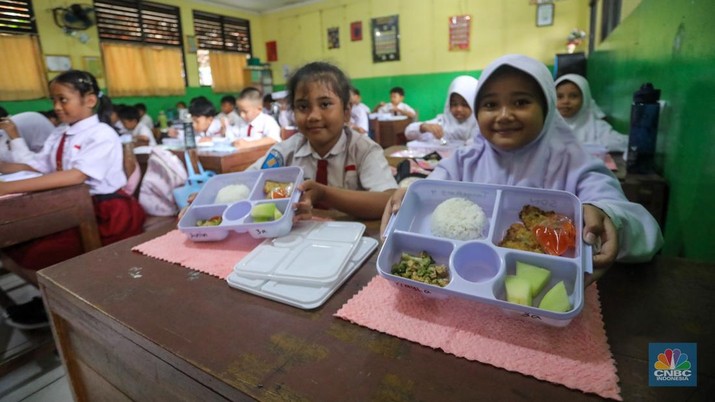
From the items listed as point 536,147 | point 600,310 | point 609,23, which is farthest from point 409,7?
point 600,310

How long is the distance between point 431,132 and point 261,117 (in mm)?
2071

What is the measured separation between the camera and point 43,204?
5.41 ft

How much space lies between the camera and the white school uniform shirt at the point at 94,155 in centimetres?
197

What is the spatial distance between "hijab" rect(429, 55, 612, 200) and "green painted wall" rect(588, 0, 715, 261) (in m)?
0.56

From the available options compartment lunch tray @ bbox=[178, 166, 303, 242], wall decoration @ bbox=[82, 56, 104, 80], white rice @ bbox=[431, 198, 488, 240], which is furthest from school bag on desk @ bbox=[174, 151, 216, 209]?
wall decoration @ bbox=[82, 56, 104, 80]

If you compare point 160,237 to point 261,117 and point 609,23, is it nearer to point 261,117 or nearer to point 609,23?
point 261,117

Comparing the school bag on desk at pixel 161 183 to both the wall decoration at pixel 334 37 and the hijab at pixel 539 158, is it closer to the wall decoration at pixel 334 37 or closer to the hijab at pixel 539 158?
the hijab at pixel 539 158

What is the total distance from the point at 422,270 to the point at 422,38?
7957 millimetres

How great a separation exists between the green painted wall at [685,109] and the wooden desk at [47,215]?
262 centimetres

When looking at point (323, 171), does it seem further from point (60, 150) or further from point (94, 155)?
point (60, 150)

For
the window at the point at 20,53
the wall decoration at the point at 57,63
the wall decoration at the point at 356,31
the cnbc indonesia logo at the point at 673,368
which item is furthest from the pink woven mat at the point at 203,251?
the wall decoration at the point at 356,31

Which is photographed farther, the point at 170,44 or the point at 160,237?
the point at 170,44

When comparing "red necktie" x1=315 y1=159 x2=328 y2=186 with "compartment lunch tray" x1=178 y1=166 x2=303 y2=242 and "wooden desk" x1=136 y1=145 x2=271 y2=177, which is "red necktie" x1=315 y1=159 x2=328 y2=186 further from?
"wooden desk" x1=136 y1=145 x2=271 y2=177

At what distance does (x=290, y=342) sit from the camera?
2.06 feet
